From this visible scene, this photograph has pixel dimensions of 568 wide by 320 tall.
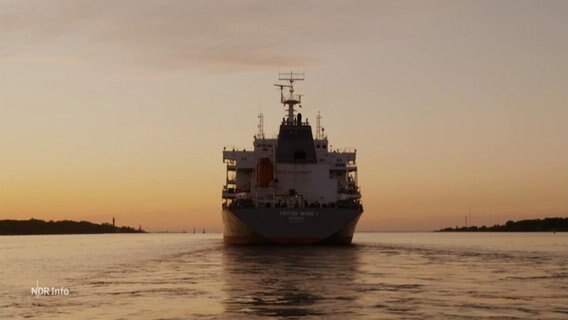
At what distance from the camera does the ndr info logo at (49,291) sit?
34713 millimetres

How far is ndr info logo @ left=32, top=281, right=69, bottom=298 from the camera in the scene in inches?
1367

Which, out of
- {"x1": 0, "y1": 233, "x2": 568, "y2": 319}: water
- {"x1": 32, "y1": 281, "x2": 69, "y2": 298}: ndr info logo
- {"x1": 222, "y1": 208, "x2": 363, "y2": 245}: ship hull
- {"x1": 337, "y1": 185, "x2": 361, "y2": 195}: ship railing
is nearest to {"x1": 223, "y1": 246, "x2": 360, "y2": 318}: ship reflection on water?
{"x1": 0, "y1": 233, "x2": 568, "y2": 319}: water

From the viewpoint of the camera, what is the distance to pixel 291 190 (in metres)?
83.8

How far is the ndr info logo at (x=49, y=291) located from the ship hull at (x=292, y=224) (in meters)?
37.5

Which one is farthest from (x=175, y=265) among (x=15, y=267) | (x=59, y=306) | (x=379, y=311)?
(x=379, y=311)

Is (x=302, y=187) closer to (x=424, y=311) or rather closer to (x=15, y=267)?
(x=15, y=267)

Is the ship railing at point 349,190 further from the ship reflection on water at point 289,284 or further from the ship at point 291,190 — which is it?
the ship reflection on water at point 289,284

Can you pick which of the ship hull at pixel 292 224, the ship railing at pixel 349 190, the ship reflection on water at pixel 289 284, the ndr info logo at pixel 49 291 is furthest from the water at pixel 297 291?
the ship railing at pixel 349 190

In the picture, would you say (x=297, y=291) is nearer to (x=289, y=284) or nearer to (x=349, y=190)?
(x=289, y=284)

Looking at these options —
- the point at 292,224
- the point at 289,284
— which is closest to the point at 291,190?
the point at 292,224

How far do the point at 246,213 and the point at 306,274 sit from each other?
110 feet

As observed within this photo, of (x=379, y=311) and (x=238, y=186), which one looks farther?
(x=238, y=186)

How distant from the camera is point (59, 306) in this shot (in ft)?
98.1

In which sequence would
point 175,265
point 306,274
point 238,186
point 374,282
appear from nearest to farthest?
point 374,282, point 306,274, point 175,265, point 238,186
